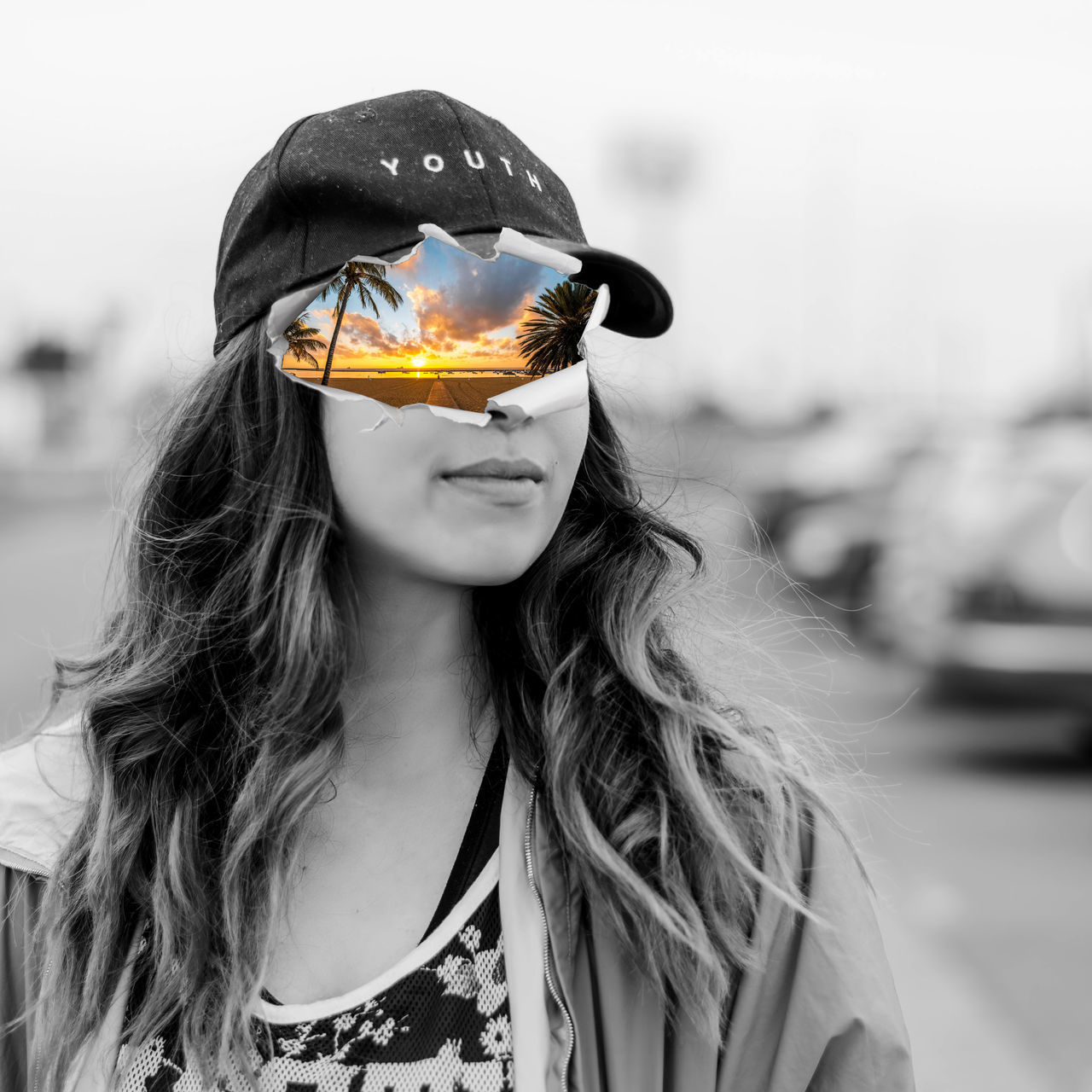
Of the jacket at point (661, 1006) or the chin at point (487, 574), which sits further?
the chin at point (487, 574)

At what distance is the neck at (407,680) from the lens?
206 centimetres

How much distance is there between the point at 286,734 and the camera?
203 cm

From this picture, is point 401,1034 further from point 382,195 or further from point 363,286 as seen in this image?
point 382,195

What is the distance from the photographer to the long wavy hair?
5.97 feet

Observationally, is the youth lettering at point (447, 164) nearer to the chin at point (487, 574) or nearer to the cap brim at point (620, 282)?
the cap brim at point (620, 282)

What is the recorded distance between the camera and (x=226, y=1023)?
1.72 meters

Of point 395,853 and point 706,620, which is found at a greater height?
point 706,620

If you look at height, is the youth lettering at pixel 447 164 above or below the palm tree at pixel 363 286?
above

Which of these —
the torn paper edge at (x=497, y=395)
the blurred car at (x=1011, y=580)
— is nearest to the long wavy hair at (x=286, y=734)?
the torn paper edge at (x=497, y=395)

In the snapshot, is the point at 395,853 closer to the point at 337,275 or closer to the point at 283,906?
the point at 283,906

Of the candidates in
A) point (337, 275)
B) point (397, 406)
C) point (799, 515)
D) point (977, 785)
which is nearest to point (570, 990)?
point (397, 406)

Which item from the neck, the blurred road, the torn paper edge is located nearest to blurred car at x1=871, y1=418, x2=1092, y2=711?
the blurred road

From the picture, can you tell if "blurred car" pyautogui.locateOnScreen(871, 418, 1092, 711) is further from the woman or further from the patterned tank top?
the patterned tank top

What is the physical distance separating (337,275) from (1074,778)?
677cm
